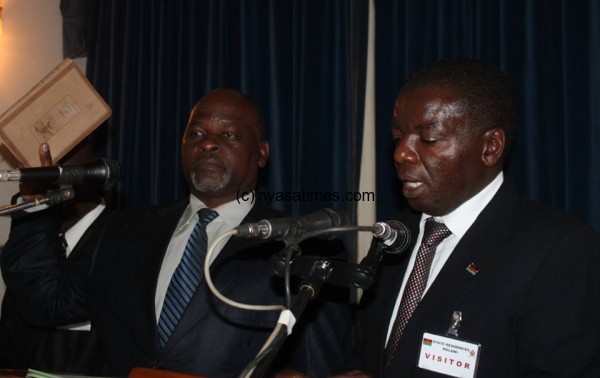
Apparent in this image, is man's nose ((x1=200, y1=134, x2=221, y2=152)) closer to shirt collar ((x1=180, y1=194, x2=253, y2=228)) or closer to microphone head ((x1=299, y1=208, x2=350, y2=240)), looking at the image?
shirt collar ((x1=180, y1=194, x2=253, y2=228))

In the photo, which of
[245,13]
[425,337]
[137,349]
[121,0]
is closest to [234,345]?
[137,349]

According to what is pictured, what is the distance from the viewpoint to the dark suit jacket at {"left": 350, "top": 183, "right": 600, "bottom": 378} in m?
1.68

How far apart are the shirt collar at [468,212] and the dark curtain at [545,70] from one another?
0.84m

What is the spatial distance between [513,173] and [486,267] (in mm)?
1089

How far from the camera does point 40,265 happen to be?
2510mm

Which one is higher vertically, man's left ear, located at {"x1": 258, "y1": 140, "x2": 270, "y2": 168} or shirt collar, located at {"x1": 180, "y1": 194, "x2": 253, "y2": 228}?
man's left ear, located at {"x1": 258, "y1": 140, "x2": 270, "y2": 168}

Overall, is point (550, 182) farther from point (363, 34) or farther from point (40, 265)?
point (40, 265)

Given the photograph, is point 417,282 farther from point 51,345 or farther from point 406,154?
point 51,345

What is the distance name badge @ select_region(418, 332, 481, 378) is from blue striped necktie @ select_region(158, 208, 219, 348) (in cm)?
90

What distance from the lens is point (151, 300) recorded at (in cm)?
235

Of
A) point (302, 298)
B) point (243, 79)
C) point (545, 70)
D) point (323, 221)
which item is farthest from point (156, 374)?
point (243, 79)

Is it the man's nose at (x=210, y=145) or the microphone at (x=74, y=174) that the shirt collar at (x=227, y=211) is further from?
the microphone at (x=74, y=174)

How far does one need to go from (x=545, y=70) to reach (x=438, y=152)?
1114mm

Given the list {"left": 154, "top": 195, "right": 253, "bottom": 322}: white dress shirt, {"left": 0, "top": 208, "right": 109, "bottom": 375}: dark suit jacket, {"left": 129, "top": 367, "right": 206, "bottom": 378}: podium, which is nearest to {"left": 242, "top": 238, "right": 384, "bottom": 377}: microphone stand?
{"left": 129, "top": 367, "right": 206, "bottom": 378}: podium
